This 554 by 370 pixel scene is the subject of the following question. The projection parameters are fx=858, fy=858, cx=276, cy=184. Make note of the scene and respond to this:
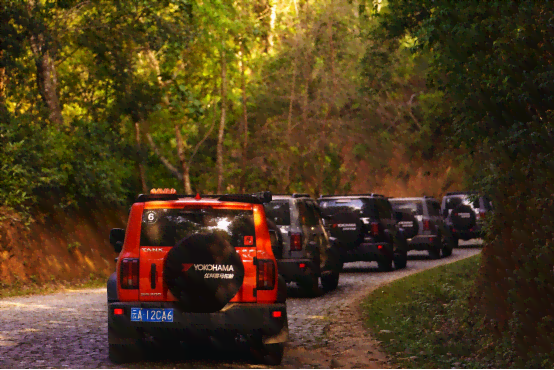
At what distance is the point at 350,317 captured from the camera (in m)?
14.0

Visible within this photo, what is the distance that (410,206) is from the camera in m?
27.7

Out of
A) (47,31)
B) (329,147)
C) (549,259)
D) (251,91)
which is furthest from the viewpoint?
(329,147)

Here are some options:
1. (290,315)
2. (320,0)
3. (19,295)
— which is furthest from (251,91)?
(290,315)

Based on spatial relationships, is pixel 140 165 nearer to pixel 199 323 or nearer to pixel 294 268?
pixel 294 268

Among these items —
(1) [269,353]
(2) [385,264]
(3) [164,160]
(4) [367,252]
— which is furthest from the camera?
(3) [164,160]

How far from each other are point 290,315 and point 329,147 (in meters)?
33.9

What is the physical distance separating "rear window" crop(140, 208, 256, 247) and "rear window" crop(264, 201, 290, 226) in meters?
7.15

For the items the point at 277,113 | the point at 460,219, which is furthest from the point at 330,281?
the point at 277,113

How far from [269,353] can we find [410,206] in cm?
1876

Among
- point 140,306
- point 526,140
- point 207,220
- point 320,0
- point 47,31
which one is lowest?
point 140,306

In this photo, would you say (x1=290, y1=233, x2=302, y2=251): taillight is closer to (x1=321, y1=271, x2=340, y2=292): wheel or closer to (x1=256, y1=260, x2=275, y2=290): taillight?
(x1=321, y1=271, x2=340, y2=292): wheel

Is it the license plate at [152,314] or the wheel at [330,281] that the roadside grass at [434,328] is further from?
the license plate at [152,314]

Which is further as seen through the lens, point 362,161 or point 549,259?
point 362,161

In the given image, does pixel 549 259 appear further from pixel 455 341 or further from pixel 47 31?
pixel 47 31
